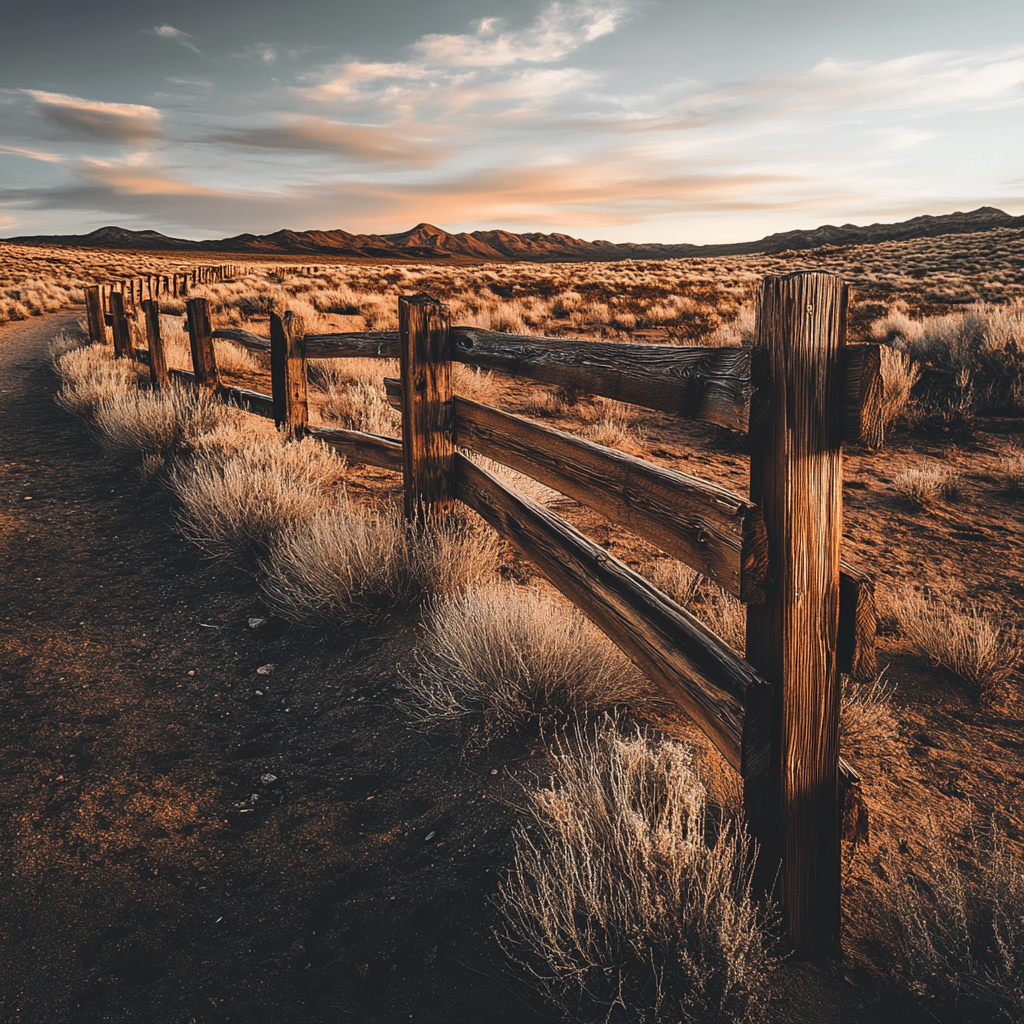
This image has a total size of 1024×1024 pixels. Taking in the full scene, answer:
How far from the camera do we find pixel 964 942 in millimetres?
1766

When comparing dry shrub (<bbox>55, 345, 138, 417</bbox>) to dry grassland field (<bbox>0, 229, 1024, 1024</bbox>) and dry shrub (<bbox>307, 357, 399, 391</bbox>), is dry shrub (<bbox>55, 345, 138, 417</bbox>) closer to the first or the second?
dry shrub (<bbox>307, 357, 399, 391</bbox>)

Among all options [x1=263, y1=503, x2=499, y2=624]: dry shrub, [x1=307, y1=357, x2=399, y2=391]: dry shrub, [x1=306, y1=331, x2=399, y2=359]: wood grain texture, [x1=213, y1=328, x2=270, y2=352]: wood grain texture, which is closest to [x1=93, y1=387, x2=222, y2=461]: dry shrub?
[x1=213, y1=328, x2=270, y2=352]: wood grain texture

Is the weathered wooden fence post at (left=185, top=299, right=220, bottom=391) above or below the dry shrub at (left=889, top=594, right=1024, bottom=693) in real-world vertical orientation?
above

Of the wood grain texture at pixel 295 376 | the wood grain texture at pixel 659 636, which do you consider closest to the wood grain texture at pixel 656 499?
the wood grain texture at pixel 659 636

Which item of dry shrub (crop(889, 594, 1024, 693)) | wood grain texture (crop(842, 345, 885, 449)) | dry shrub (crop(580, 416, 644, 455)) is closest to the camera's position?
wood grain texture (crop(842, 345, 885, 449))

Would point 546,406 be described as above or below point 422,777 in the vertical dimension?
above

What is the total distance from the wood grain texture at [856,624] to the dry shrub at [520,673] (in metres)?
1.22

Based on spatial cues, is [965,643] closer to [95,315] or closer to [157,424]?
[157,424]

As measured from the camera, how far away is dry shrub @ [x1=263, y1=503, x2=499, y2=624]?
3781 mm

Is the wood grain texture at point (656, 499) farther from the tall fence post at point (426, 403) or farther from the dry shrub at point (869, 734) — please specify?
the dry shrub at point (869, 734)

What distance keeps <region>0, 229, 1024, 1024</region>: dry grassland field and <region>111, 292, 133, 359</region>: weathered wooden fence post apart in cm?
577

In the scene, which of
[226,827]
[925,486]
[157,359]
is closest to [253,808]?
[226,827]

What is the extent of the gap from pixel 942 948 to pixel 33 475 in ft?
24.8

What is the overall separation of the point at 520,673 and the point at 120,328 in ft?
35.9
